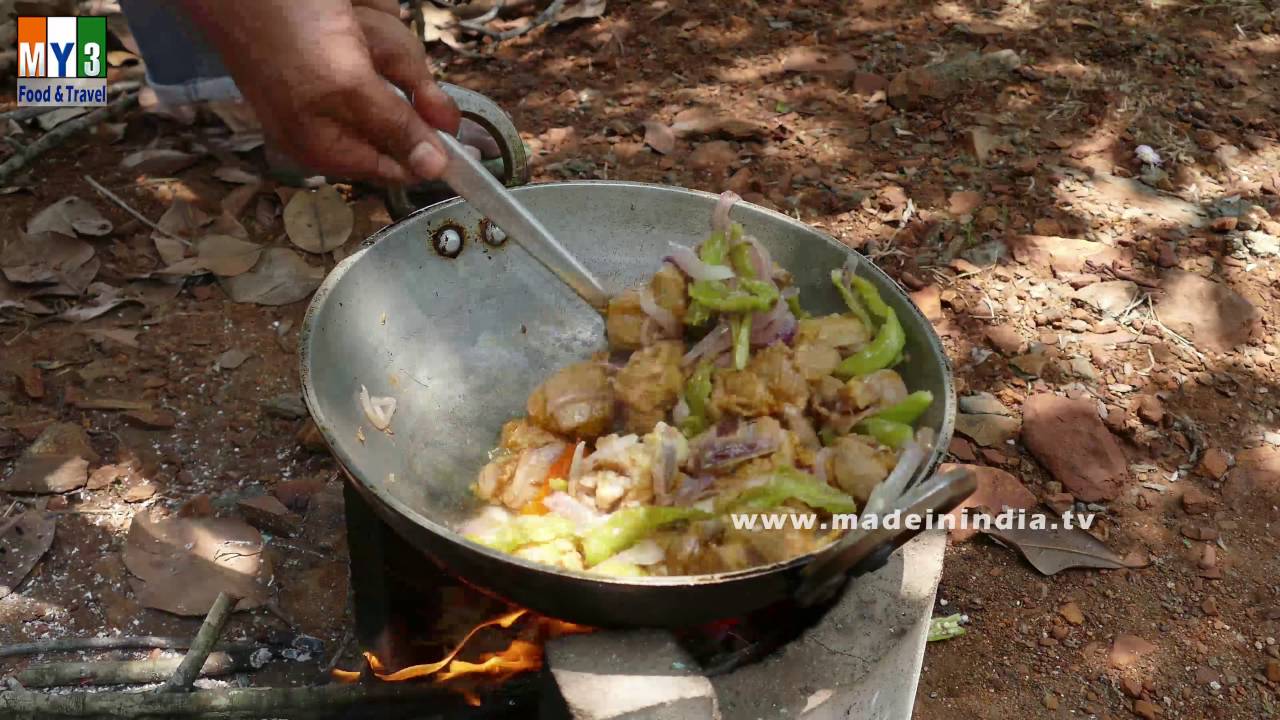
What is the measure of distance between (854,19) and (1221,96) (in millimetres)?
2057

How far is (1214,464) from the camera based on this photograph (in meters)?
3.36

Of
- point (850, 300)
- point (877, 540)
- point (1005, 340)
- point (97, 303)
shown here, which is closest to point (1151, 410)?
point (1005, 340)

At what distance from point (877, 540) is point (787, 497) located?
1.02ft

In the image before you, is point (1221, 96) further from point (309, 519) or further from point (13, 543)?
point (13, 543)

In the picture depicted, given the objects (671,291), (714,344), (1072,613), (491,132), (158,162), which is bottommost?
(1072,613)

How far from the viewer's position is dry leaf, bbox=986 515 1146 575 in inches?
122

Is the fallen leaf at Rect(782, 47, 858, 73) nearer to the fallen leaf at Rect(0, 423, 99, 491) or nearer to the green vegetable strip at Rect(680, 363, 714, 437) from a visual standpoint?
the green vegetable strip at Rect(680, 363, 714, 437)

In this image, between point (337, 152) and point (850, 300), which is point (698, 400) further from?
point (337, 152)

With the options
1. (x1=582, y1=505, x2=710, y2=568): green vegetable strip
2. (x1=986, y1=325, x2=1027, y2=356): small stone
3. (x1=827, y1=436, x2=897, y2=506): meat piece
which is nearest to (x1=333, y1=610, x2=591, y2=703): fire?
(x1=582, y1=505, x2=710, y2=568): green vegetable strip

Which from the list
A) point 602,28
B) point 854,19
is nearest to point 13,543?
point 602,28

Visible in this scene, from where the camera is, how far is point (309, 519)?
3.20 metres

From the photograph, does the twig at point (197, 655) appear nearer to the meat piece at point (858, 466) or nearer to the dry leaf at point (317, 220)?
the meat piece at point (858, 466)

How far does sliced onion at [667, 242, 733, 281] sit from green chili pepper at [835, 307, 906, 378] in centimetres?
37

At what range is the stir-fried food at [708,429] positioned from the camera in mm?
2045
